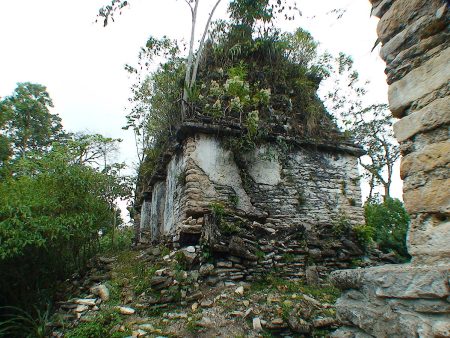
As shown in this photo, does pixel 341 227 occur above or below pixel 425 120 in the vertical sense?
below

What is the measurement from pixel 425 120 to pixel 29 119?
70.1 ft

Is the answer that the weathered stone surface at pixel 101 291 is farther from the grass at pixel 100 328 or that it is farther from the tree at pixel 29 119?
the tree at pixel 29 119

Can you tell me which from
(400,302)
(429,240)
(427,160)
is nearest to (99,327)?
(400,302)

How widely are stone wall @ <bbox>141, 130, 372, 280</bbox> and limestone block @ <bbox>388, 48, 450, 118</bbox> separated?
4247mm

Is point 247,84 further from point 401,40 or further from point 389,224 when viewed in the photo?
point 389,224

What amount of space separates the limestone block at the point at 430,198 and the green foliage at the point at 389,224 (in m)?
9.23

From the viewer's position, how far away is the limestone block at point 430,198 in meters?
1.49

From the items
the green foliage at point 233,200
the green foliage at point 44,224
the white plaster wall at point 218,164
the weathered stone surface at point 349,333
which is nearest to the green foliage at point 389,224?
the white plaster wall at point 218,164

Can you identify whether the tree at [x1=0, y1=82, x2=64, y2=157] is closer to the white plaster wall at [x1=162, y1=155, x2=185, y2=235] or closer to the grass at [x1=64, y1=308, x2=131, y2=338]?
the white plaster wall at [x1=162, y1=155, x2=185, y2=235]

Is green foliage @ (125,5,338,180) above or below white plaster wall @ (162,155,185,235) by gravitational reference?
above

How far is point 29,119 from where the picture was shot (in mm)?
18922

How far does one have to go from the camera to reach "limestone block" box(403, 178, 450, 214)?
4.88 ft

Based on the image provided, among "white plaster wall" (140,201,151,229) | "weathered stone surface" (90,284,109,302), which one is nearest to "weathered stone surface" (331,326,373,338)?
"weathered stone surface" (90,284,109,302)

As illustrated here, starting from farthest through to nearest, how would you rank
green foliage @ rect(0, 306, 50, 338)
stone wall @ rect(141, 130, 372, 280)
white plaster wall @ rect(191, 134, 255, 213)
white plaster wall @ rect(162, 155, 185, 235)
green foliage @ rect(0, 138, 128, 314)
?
white plaster wall @ rect(162, 155, 185, 235)
white plaster wall @ rect(191, 134, 255, 213)
stone wall @ rect(141, 130, 372, 280)
green foliage @ rect(0, 138, 128, 314)
green foliage @ rect(0, 306, 50, 338)
